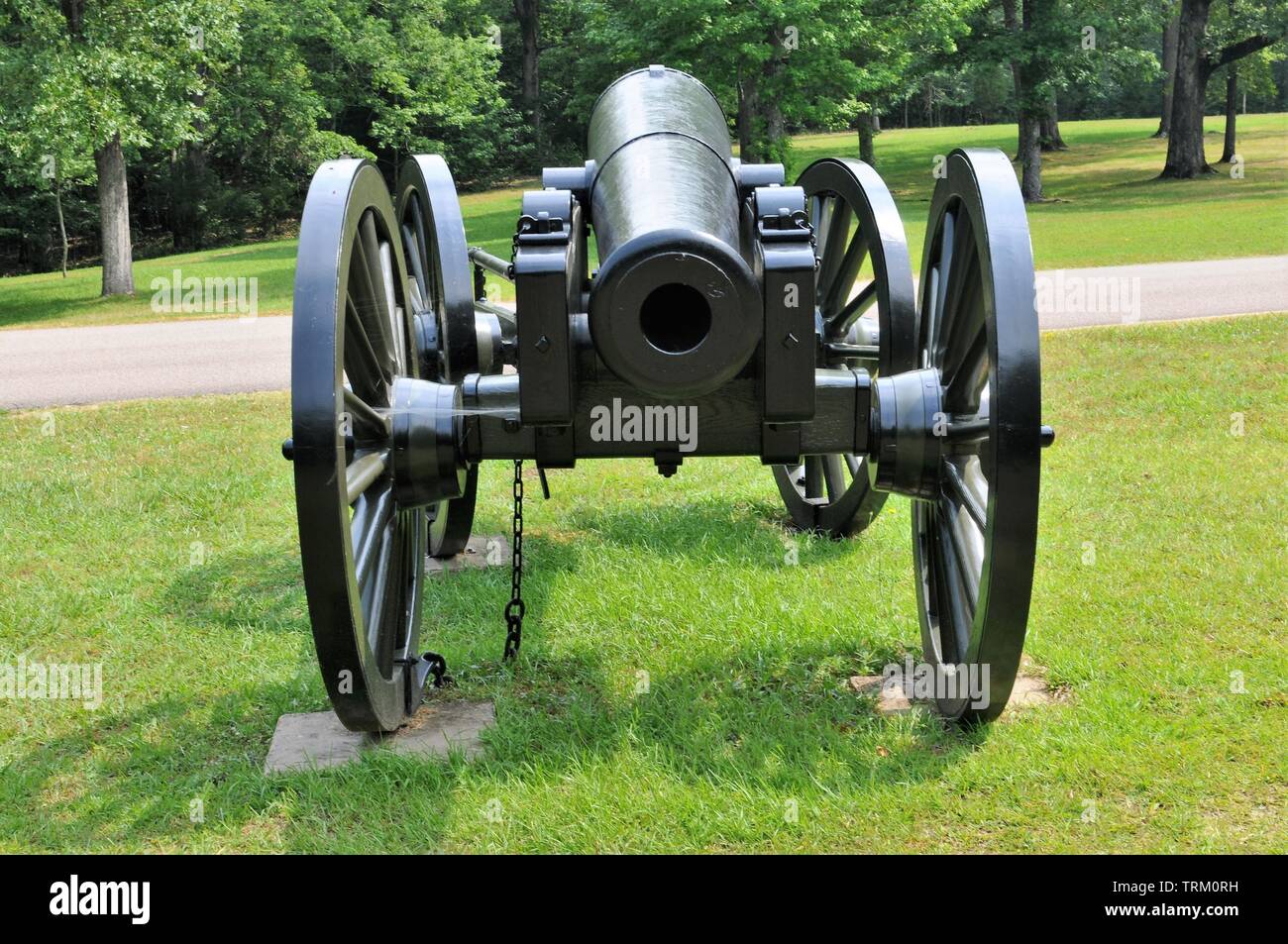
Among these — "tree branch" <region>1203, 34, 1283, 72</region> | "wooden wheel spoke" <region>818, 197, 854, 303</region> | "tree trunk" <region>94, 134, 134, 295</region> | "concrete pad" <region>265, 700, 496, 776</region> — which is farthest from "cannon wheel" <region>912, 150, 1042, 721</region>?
"tree branch" <region>1203, 34, 1283, 72</region>

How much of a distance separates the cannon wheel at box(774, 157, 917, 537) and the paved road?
5.88m

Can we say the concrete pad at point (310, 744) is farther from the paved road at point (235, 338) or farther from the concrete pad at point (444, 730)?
the paved road at point (235, 338)

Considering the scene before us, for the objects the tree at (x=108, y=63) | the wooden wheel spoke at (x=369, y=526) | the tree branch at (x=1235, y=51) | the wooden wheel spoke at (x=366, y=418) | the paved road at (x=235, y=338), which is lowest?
the paved road at (x=235, y=338)

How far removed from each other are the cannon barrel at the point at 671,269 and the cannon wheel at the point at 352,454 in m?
0.68

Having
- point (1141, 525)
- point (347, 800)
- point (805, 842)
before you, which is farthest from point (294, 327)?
point (1141, 525)

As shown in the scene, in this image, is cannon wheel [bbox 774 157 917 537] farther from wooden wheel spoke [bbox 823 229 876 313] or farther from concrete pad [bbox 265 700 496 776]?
concrete pad [bbox 265 700 496 776]

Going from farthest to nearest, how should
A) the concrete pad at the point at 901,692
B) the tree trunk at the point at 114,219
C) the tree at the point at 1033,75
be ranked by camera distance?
1. the tree at the point at 1033,75
2. the tree trunk at the point at 114,219
3. the concrete pad at the point at 901,692

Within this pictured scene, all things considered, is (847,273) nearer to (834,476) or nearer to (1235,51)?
(834,476)

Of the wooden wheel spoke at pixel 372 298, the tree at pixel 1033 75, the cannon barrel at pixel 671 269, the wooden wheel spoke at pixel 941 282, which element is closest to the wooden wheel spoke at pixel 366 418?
the wooden wheel spoke at pixel 372 298

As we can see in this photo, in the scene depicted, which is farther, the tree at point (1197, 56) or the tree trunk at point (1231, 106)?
the tree trunk at point (1231, 106)

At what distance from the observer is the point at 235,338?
1341cm

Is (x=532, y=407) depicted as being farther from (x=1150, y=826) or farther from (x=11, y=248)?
(x=11, y=248)

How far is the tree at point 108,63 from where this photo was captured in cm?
1516

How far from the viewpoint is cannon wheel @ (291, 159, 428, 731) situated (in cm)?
308
